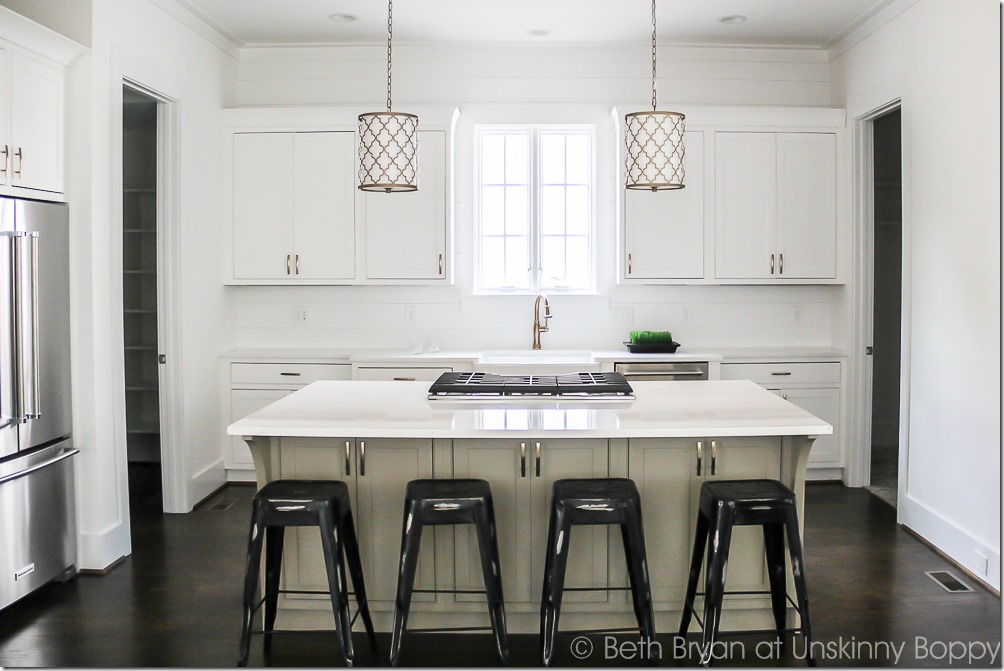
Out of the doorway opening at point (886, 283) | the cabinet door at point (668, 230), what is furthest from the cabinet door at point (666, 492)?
the doorway opening at point (886, 283)

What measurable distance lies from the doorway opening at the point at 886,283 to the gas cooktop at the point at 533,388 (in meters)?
3.74

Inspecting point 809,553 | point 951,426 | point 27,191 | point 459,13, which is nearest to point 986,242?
point 951,426

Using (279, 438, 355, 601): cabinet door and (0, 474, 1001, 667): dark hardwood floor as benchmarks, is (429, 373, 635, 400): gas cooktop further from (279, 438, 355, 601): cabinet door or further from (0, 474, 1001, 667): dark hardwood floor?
(0, 474, 1001, 667): dark hardwood floor

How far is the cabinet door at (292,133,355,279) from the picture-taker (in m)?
5.25

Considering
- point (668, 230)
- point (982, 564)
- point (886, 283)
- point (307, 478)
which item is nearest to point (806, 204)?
point (668, 230)

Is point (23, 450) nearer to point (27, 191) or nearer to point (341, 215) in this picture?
point (27, 191)

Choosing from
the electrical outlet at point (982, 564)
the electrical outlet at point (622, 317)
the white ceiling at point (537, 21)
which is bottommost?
the electrical outlet at point (982, 564)

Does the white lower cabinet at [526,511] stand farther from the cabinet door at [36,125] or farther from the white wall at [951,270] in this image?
the cabinet door at [36,125]

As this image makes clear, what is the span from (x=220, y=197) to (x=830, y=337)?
4.17m

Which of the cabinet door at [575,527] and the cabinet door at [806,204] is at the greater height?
the cabinet door at [806,204]

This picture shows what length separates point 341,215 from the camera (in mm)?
5285

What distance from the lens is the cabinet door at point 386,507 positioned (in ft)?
10.2

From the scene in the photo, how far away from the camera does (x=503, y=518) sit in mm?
3111

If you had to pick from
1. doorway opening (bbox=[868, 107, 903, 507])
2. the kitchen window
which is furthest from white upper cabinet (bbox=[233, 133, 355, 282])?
doorway opening (bbox=[868, 107, 903, 507])
